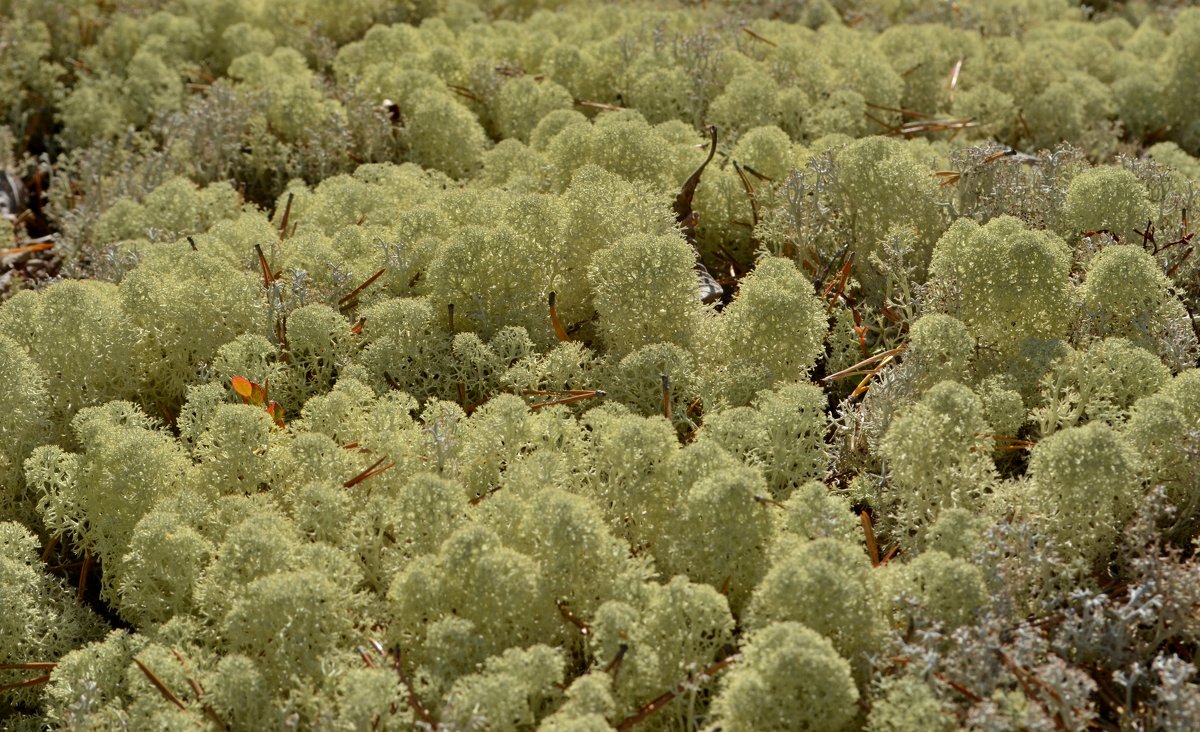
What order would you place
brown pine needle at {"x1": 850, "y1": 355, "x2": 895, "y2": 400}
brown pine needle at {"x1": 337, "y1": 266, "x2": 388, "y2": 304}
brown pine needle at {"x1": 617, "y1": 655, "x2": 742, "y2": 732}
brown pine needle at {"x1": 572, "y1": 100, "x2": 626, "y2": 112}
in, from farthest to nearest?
brown pine needle at {"x1": 572, "y1": 100, "x2": 626, "y2": 112}, brown pine needle at {"x1": 337, "y1": 266, "x2": 388, "y2": 304}, brown pine needle at {"x1": 850, "y1": 355, "x2": 895, "y2": 400}, brown pine needle at {"x1": 617, "y1": 655, "x2": 742, "y2": 732}

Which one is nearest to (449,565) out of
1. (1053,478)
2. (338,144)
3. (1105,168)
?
(1053,478)

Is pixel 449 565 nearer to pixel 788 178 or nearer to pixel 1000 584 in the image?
pixel 1000 584

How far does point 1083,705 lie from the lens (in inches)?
69.2

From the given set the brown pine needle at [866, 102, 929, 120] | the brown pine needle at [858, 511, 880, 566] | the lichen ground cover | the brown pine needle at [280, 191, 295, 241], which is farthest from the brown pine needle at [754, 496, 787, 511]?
the brown pine needle at [866, 102, 929, 120]

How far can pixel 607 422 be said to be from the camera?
2197mm

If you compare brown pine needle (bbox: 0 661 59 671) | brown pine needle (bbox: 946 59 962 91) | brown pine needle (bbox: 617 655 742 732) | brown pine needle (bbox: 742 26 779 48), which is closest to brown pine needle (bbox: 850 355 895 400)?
brown pine needle (bbox: 617 655 742 732)

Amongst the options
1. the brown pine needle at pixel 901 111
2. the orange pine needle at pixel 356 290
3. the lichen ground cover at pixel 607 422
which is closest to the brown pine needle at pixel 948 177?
the lichen ground cover at pixel 607 422

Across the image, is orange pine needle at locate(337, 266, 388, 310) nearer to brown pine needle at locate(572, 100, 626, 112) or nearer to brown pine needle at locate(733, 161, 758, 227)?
brown pine needle at locate(733, 161, 758, 227)

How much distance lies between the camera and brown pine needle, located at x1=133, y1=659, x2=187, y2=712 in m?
1.91

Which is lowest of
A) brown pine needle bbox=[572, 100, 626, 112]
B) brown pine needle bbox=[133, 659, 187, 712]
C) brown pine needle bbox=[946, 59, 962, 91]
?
brown pine needle bbox=[133, 659, 187, 712]

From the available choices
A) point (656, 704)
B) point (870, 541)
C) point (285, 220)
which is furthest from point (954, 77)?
point (656, 704)

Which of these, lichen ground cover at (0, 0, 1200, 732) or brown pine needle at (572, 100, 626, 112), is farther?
brown pine needle at (572, 100, 626, 112)

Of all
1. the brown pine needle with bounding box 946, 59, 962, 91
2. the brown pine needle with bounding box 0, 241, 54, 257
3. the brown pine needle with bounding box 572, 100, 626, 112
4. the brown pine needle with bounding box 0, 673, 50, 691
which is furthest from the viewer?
the brown pine needle with bounding box 946, 59, 962, 91

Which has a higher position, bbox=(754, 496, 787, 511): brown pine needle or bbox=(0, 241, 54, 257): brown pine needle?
bbox=(754, 496, 787, 511): brown pine needle
